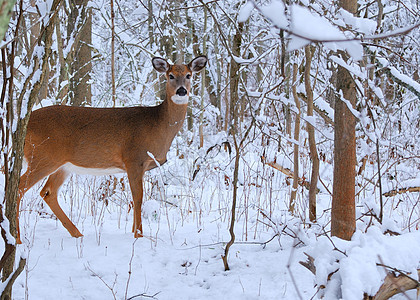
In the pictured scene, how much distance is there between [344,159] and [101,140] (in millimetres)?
→ 2549

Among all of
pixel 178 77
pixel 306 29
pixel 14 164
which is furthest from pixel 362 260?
pixel 178 77

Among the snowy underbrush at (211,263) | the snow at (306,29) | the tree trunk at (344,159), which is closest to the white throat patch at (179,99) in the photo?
the snowy underbrush at (211,263)

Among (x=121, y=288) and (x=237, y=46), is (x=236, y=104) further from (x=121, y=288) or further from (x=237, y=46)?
(x=237, y=46)

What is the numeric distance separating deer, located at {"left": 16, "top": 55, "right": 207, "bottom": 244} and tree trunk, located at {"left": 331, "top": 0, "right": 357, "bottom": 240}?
198 cm

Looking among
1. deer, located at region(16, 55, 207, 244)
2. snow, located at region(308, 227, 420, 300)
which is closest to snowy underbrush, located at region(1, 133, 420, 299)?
snow, located at region(308, 227, 420, 300)

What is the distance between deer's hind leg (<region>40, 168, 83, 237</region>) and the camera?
4.34m

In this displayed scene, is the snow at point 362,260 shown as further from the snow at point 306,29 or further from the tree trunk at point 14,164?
the tree trunk at point 14,164

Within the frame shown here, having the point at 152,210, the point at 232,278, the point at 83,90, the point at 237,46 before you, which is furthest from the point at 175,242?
the point at 83,90

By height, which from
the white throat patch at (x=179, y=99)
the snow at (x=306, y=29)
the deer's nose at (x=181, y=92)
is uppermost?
the deer's nose at (x=181, y=92)

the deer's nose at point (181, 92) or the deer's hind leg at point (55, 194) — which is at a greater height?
the deer's nose at point (181, 92)

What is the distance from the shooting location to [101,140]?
4.64m

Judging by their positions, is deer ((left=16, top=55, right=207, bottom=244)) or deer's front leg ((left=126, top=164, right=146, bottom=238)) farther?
deer's front leg ((left=126, top=164, right=146, bottom=238))

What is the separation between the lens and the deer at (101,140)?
173 inches

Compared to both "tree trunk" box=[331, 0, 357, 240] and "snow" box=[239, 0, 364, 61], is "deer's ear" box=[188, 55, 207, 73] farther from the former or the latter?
"snow" box=[239, 0, 364, 61]
